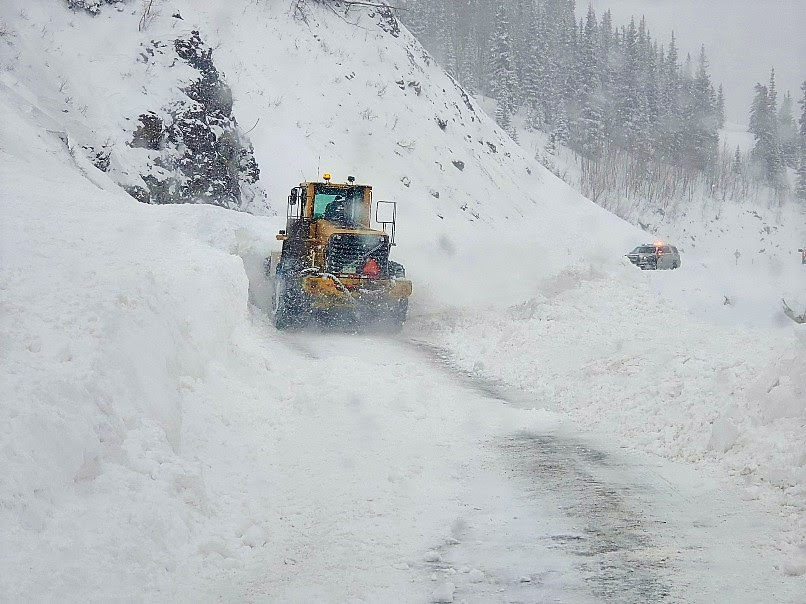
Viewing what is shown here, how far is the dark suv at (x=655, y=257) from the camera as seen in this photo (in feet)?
105

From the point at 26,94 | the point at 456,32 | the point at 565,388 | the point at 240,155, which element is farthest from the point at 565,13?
the point at 565,388

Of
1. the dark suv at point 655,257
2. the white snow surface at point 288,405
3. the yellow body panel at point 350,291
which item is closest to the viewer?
the white snow surface at point 288,405

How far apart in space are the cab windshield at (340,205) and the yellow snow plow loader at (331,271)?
0.02 metres

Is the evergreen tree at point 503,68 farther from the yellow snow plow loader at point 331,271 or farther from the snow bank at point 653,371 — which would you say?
the yellow snow plow loader at point 331,271

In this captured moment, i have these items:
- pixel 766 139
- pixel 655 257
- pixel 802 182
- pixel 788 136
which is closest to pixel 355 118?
pixel 655 257

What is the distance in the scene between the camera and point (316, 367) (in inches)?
424

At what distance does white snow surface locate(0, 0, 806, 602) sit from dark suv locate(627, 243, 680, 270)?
12986mm

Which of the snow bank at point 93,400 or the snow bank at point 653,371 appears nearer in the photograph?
the snow bank at point 93,400

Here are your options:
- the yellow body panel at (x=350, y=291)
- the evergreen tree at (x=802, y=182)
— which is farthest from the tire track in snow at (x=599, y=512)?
the evergreen tree at (x=802, y=182)

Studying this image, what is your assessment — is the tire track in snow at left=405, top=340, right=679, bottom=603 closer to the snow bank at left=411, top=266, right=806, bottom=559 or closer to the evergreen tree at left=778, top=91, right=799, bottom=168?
the snow bank at left=411, top=266, right=806, bottom=559

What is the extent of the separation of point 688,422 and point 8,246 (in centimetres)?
647

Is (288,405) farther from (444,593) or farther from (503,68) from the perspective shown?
(503,68)

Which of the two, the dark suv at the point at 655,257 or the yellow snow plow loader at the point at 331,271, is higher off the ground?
the dark suv at the point at 655,257

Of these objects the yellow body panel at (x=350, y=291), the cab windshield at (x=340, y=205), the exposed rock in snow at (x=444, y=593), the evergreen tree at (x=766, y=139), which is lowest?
the exposed rock in snow at (x=444, y=593)
